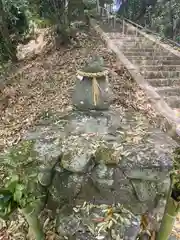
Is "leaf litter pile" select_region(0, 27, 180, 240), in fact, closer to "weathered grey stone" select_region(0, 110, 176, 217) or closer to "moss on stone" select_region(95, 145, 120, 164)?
"weathered grey stone" select_region(0, 110, 176, 217)

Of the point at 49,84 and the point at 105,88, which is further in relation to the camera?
the point at 49,84

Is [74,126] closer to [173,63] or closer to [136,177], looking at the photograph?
[136,177]

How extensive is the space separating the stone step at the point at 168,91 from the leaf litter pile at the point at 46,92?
0.63 m

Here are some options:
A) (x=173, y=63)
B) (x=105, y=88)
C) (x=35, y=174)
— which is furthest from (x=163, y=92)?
(x=35, y=174)

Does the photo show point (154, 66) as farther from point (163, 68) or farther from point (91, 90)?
point (91, 90)

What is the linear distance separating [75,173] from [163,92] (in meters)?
3.79

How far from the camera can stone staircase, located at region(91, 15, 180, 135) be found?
5.11 meters

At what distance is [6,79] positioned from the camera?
729 cm

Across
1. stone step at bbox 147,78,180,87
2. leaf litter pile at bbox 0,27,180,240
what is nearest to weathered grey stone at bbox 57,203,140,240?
leaf litter pile at bbox 0,27,180,240

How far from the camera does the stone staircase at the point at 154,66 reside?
511cm

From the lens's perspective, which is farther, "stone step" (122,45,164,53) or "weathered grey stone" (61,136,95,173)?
"stone step" (122,45,164,53)

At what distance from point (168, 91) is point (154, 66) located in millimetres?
1359

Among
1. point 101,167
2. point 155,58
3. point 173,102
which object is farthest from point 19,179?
point 155,58

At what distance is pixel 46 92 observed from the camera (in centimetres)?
567
